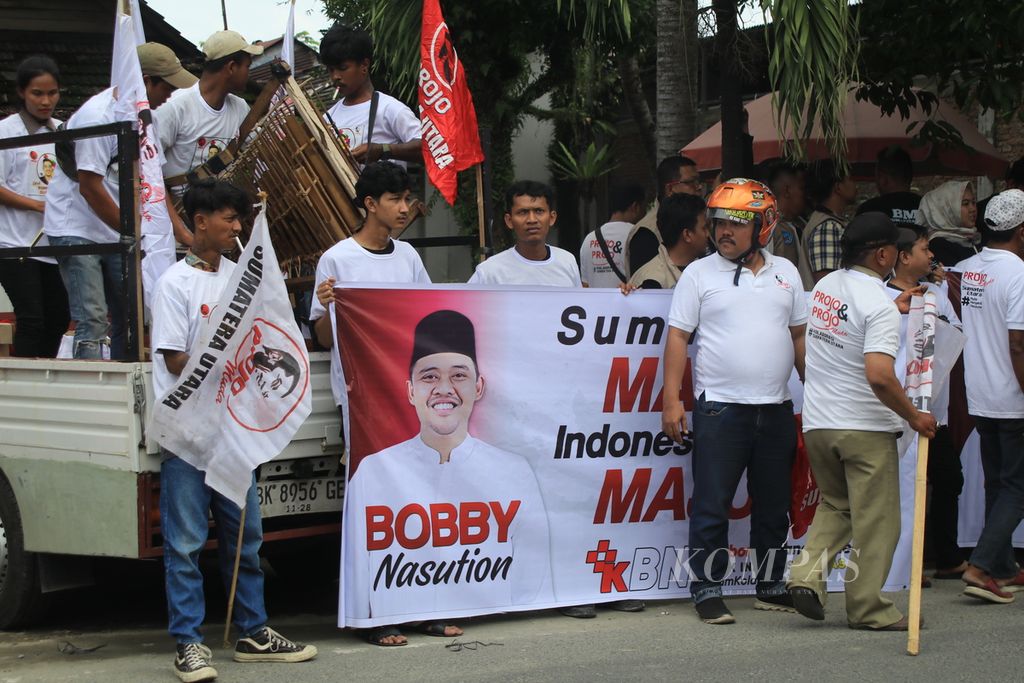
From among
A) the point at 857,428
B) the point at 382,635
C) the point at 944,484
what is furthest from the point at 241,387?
the point at 944,484

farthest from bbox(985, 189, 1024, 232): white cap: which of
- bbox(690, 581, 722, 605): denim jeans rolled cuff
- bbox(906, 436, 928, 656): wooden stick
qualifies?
bbox(690, 581, 722, 605): denim jeans rolled cuff

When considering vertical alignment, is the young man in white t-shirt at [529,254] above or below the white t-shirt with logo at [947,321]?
above

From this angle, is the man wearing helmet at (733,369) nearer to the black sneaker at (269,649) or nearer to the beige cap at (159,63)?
the black sneaker at (269,649)

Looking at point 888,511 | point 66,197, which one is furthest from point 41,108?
point 888,511

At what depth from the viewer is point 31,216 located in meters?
7.45

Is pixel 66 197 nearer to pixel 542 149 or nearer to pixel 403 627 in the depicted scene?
pixel 403 627

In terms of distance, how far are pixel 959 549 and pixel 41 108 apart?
18.7ft

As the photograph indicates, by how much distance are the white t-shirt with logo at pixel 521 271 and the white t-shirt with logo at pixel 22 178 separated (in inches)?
97.5

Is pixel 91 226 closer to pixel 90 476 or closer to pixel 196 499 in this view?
pixel 90 476

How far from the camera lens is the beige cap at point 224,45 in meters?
7.25

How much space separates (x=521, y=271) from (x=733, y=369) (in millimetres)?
1298

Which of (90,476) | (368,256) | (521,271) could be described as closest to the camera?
(90,476)

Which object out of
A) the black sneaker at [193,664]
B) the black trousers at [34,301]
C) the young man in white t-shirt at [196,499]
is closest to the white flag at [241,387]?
the young man in white t-shirt at [196,499]

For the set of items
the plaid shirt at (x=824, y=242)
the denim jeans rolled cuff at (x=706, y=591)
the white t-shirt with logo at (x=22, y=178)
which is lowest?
the denim jeans rolled cuff at (x=706, y=591)
